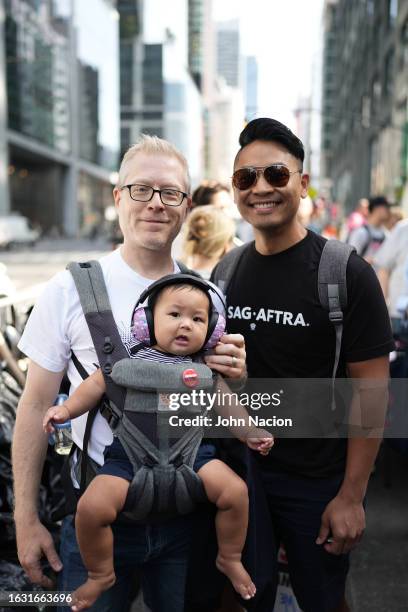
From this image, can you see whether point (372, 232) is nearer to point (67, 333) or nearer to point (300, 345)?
point (300, 345)

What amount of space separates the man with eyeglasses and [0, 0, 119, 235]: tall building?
46.9 metres

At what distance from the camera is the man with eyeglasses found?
203cm

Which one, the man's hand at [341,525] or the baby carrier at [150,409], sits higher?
the baby carrier at [150,409]

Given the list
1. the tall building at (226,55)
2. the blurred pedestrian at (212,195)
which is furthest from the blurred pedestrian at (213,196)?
the tall building at (226,55)

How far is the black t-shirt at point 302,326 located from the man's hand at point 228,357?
33 centimetres

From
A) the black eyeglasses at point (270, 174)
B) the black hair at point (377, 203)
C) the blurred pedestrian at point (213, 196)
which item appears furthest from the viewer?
the black hair at point (377, 203)

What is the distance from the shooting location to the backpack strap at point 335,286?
7.11 feet

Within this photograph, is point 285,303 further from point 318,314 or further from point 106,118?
point 106,118

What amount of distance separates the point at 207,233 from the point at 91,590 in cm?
270

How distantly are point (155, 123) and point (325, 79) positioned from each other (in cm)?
4781

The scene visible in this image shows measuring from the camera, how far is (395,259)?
554 centimetres

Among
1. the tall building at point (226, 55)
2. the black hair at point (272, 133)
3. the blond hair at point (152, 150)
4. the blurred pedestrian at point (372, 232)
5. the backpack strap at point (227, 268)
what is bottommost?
the blurred pedestrian at point (372, 232)

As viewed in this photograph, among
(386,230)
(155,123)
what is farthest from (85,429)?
(155,123)

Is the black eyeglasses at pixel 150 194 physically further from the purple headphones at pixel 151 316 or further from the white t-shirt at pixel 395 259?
the white t-shirt at pixel 395 259
